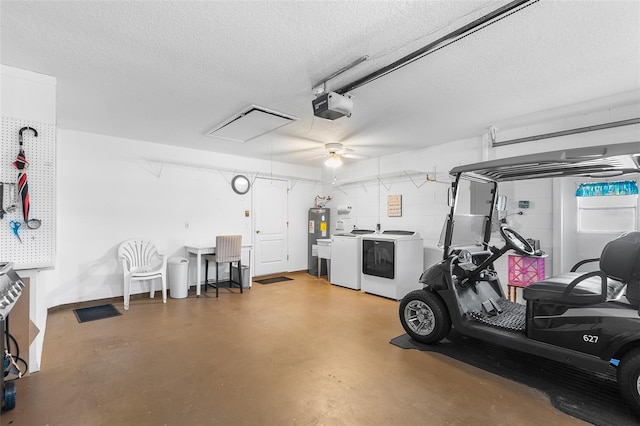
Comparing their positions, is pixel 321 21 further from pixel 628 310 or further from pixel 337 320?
pixel 337 320

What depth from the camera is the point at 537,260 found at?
152 inches

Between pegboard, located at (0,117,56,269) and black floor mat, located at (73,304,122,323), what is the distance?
1633 millimetres

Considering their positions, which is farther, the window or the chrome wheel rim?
the window

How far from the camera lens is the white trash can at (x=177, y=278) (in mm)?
4926

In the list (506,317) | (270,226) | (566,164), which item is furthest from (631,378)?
(270,226)

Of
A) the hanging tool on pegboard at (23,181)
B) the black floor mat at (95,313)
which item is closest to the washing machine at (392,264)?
the black floor mat at (95,313)

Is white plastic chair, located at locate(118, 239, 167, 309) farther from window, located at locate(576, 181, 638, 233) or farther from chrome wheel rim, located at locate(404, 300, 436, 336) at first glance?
window, located at locate(576, 181, 638, 233)

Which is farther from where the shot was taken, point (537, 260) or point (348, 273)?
point (348, 273)

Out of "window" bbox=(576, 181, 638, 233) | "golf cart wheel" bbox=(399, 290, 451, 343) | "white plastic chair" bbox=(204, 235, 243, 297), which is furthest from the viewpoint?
"white plastic chair" bbox=(204, 235, 243, 297)

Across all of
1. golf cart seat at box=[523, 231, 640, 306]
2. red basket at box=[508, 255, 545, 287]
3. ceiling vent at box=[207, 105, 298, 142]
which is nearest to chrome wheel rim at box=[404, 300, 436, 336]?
golf cart seat at box=[523, 231, 640, 306]

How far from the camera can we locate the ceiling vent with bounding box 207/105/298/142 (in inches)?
146

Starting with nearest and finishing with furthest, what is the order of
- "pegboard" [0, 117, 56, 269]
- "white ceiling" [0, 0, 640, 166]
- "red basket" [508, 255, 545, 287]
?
"white ceiling" [0, 0, 640, 166]
"pegboard" [0, 117, 56, 269]
"red basket" [508, 255, 545, 287]

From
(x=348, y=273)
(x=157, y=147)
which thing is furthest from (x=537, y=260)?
(x=157, y=147)

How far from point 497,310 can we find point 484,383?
916 millimetres
